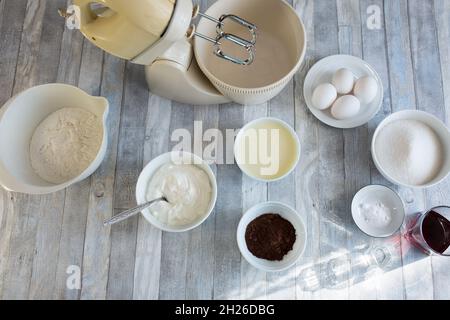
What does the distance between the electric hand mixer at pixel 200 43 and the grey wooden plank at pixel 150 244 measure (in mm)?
101

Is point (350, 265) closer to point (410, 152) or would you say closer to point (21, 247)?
point (410, 152)

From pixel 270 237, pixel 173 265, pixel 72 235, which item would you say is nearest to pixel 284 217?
pixel 270 237

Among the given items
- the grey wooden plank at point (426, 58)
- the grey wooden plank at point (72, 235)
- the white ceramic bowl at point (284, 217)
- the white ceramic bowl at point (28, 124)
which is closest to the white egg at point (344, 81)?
the grey wooden plank at point (426, 58)

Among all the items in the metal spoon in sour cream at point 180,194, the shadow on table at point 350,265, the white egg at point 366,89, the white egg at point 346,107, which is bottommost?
the shadow on table at point 350,265

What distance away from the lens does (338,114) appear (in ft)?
3.64

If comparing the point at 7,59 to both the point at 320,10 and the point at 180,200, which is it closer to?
the point at 180,200

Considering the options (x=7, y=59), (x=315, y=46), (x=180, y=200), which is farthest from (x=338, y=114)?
(x=7, y=59)

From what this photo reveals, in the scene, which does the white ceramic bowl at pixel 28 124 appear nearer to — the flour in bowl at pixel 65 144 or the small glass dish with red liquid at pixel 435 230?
the flour in bowl at pixel 65 144

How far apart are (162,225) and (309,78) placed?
0.56m

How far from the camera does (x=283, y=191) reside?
1136mm

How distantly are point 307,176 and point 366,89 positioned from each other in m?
0.27

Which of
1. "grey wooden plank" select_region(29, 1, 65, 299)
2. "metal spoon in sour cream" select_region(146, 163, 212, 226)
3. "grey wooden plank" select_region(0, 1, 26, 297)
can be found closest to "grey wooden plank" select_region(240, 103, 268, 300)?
"metal spoon in sour cream" select_region(146, 163, 212, 226)

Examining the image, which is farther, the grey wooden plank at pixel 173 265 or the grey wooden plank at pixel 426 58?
the grey wooden plank at pixel 426 58

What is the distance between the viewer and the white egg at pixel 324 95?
110cm
